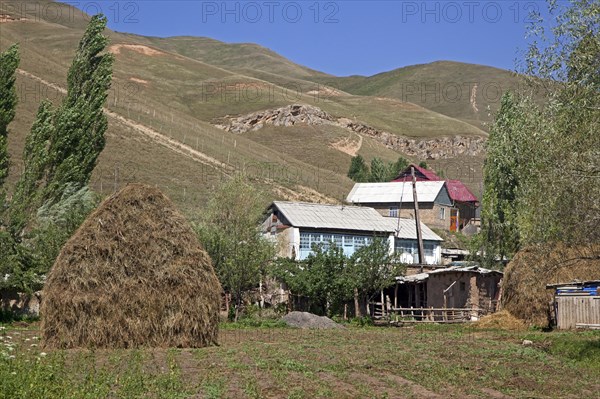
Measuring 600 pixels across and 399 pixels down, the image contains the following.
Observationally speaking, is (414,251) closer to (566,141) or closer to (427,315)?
(427,315)

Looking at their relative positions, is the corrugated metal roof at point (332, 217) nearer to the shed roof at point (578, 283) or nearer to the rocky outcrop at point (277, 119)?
the shed roof at point (578, 283)

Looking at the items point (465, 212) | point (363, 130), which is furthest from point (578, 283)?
point (363, 130)

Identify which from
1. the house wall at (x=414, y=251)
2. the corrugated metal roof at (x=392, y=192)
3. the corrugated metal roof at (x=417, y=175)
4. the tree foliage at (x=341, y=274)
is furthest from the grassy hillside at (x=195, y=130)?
the tree foliage at (x=341, y=274)

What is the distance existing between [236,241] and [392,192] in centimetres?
4566

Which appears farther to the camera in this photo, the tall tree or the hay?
the tall tree

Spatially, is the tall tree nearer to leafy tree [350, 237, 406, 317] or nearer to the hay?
leafy tree [350, 237, 406, 317]

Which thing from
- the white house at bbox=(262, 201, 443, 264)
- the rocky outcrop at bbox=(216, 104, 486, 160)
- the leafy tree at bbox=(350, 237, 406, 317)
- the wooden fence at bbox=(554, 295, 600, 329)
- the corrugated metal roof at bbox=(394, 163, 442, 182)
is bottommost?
the wooden fence at bbox=(554, 295, 600, 329)

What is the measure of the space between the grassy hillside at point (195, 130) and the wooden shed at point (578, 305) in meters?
39.1

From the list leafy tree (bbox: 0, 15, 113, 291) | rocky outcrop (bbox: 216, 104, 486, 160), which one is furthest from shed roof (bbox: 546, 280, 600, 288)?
rocky outcrop (bbox: 216, 104, 486, 160)

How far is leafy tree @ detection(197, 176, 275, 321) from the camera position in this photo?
4050 centimetres

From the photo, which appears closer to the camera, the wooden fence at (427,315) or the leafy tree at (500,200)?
the wooden fence at (427,315)

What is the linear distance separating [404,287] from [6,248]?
85.6ft

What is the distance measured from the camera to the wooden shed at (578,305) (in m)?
31.9

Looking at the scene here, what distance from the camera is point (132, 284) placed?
73.5 feet
